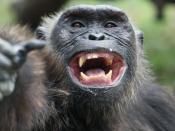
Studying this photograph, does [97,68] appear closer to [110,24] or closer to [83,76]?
[83,76]

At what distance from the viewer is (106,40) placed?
4285 mm

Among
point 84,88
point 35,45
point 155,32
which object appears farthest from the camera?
point 155,32

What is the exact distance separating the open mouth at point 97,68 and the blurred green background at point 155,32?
11.5 ft

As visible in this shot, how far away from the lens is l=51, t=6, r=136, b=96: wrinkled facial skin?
13.8 feet

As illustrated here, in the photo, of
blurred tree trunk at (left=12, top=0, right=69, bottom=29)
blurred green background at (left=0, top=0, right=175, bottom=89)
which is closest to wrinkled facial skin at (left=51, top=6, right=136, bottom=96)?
blurred green background at (left=0, top=0, right=175, bottom=89)

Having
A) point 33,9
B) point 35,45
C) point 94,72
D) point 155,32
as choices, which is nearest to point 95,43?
point 94,72

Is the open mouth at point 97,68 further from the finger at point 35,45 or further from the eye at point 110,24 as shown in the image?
the finger at point 35,45

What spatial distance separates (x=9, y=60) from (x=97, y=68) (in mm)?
1170

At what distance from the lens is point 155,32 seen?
12.4m

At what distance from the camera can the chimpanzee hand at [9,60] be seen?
3.23 m

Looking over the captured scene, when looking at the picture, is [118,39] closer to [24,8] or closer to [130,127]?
[130,127]

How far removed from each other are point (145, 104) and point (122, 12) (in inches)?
31.2

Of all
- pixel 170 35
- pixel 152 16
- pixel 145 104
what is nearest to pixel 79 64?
pixel 145 104

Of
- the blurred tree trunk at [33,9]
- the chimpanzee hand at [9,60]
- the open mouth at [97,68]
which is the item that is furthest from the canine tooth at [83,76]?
the blurred tree trunk at [33,9]
